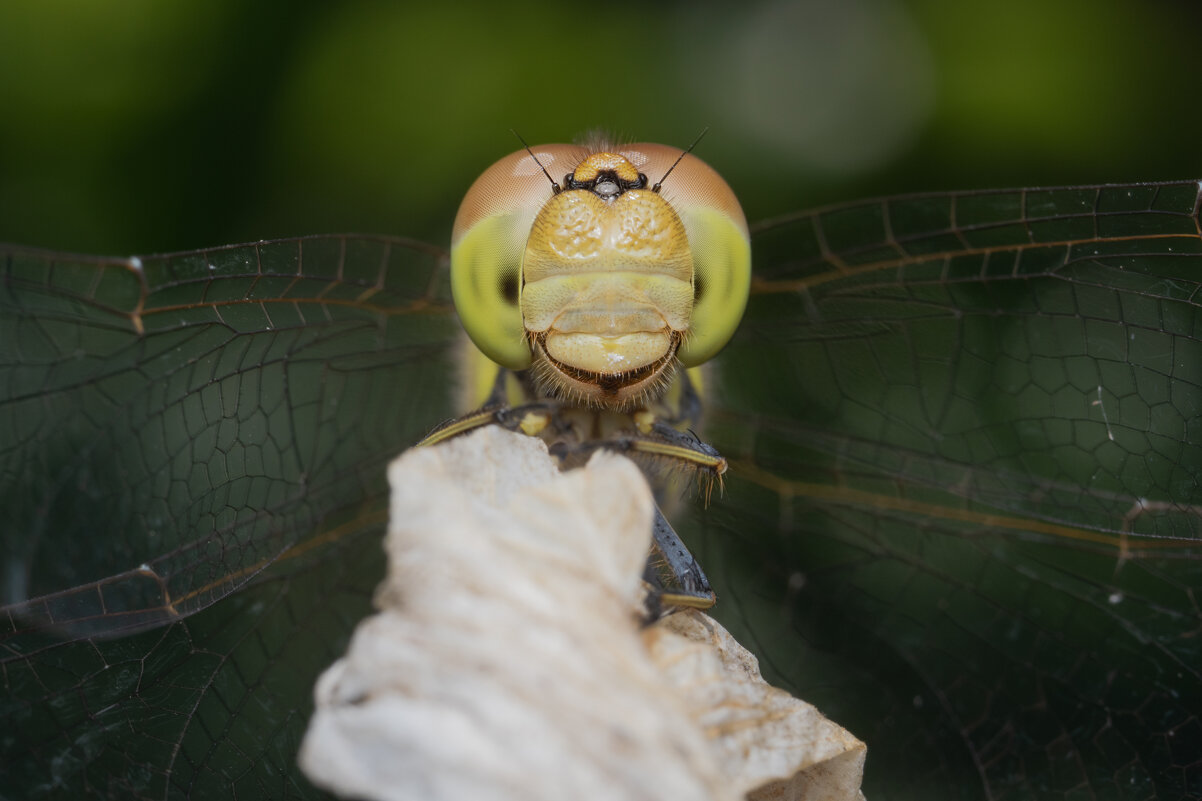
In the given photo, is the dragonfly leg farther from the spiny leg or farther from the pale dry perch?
the pale dry perch

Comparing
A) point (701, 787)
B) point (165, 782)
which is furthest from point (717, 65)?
point (701, 787)

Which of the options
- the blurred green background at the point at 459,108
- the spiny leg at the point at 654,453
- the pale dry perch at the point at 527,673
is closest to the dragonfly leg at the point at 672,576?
the spiny leg at the point at 654,453

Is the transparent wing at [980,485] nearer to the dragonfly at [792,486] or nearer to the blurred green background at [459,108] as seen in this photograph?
the dragonfly at [792,486]

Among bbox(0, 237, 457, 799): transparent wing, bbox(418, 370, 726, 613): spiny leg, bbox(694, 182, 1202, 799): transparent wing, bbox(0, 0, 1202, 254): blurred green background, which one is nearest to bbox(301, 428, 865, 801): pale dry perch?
bbox(418, 370, 726, 613): spiny leg

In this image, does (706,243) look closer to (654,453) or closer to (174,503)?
(654,453)

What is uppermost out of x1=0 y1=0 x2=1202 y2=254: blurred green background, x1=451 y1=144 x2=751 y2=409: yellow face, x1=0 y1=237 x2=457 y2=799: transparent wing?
x1=0 y1=0 x2=1202 y2=254: blurred green background

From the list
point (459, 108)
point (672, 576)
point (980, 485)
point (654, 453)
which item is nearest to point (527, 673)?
point (672, 576)

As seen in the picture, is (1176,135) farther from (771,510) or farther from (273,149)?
(273,149)
